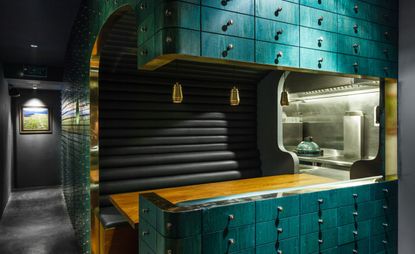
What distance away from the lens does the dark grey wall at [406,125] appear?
287 cm

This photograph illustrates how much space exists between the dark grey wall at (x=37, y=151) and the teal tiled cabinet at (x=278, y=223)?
841cm

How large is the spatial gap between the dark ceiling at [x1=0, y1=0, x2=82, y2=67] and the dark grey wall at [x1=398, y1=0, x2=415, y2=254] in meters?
4.15

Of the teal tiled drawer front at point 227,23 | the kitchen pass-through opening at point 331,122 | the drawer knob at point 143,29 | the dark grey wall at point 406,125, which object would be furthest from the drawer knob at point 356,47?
the drawer knob at point 143,29

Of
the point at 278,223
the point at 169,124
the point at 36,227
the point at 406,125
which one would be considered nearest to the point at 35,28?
the point at 169,124

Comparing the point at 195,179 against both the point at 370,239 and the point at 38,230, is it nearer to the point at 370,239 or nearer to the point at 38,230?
the point at 370,239

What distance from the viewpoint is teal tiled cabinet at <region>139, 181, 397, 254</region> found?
1.80 m

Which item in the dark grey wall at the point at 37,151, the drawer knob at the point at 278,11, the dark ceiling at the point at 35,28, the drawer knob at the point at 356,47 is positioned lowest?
the dark grey wall at the point at 37,151

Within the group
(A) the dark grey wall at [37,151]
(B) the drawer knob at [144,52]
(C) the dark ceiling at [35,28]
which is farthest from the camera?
(A) the dark grey wall at [37,151]

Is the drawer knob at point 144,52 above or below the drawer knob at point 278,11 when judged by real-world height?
below

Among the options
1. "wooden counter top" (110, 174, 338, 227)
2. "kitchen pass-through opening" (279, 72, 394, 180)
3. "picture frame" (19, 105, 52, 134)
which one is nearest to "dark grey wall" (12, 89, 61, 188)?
"picture frame" (19, 105, 52, 134)

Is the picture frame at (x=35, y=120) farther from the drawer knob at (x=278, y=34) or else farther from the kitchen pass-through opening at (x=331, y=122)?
the drawer knob at (x=278, y=34)

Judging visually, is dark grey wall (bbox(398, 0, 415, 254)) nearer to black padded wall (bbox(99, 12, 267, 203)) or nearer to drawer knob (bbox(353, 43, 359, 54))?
drawer knob (bbox(353, 43, 359, 54))

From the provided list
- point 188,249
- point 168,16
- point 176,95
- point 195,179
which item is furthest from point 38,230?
point 168,16

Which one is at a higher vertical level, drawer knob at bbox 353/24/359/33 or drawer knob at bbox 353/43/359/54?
drawer knob at bbox 353/24/359/33
